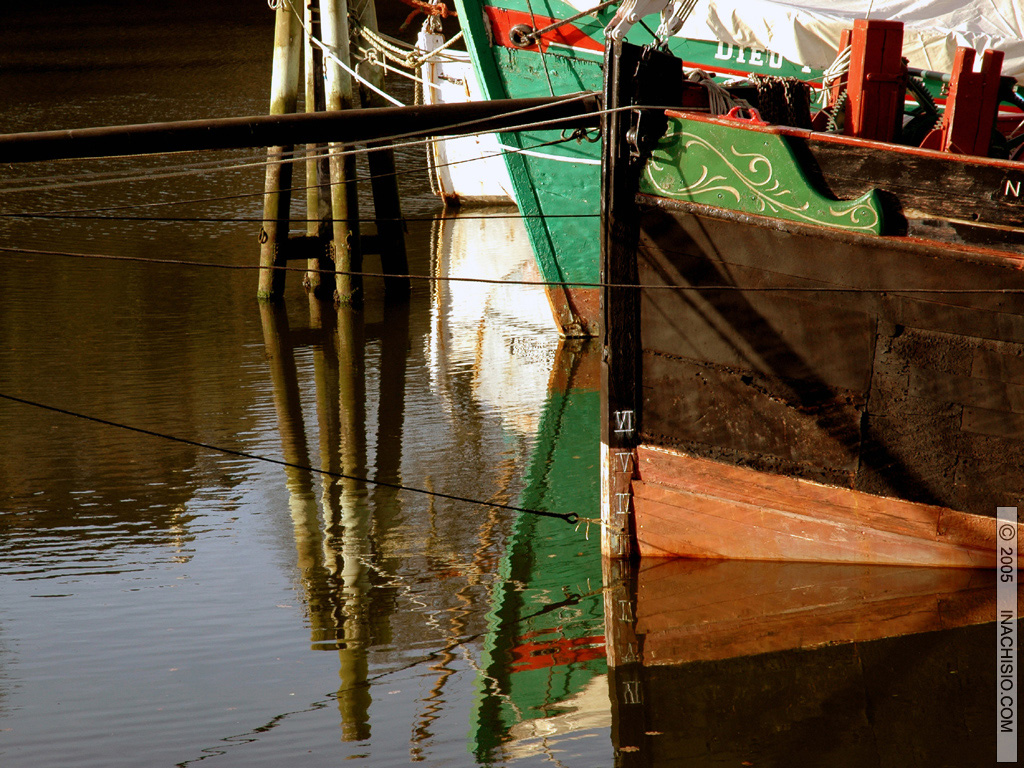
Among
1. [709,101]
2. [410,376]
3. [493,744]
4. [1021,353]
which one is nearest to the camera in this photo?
[493,744]

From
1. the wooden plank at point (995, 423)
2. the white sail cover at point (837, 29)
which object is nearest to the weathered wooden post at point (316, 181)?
the white sail cover at point (837, 29)

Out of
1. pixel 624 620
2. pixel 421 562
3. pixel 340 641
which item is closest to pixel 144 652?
pixel 340 641

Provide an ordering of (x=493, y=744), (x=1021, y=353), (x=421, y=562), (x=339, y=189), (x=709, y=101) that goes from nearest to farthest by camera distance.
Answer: (x=493, y=744) → (x=1021, y=353) → (x=709, y=101) → (x=421, y=562) → (x=339, y=189)

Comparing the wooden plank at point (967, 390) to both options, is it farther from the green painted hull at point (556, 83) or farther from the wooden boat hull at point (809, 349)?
the green painted hull at point (556, 83)

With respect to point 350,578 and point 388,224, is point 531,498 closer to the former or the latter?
point 350,578

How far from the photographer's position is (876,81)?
5.11 metres

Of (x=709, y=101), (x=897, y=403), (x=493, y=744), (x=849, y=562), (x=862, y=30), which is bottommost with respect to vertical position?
(x=493, y=744)

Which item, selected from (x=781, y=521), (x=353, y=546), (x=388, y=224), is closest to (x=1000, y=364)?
(x=781, y=521)

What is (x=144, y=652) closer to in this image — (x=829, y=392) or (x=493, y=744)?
(x=493, y=744)

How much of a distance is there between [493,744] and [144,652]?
1.68 m

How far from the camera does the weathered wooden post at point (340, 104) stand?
1011 centimetres

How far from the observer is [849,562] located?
5402mm

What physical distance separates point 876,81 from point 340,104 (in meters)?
6.18

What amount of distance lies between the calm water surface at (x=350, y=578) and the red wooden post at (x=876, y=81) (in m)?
2.13
